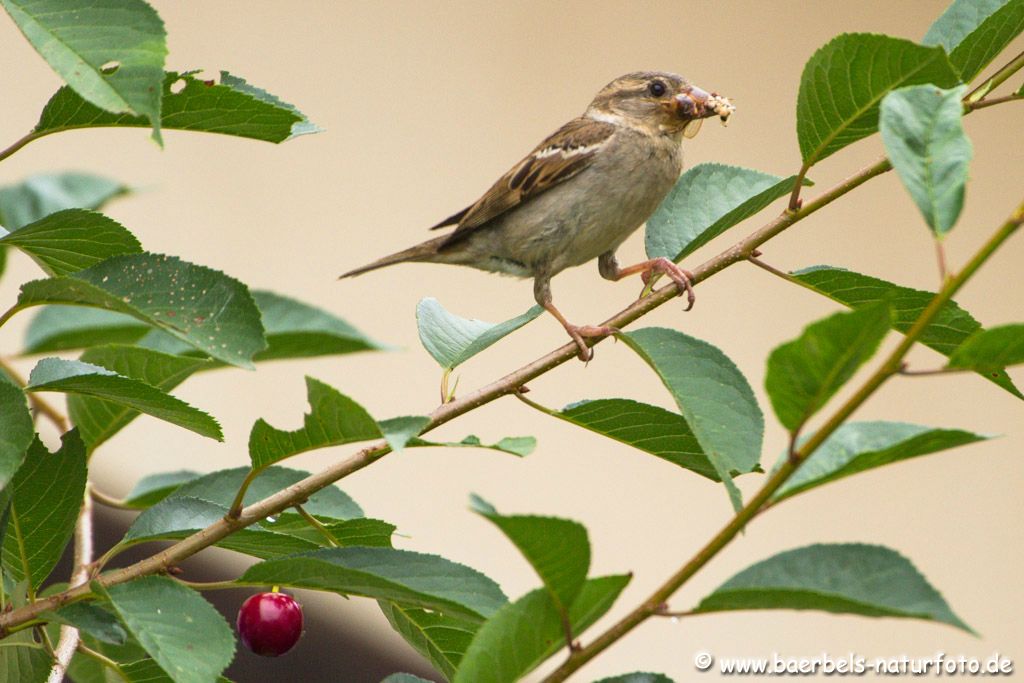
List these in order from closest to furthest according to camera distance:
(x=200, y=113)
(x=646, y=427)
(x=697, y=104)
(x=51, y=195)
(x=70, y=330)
Result: (x=200, y=113) < (x=646, y=427) < (x=70, y=330) < (x=51, y=195) < (x=697, y=104)

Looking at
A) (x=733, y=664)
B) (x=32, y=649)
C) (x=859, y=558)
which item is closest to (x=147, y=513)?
(x=32, y=649)

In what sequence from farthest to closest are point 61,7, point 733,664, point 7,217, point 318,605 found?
1. point 733,664
2. point 318,605
3. point 7,217
4. point 61,7

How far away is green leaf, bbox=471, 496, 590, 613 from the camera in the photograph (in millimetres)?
645

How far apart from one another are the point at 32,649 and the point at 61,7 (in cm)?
48

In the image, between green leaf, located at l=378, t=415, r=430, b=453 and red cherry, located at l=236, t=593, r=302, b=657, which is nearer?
green leaf, located at l=378, t=415, r=430, b=453

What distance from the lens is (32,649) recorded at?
0.92 m

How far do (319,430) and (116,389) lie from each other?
148 mm

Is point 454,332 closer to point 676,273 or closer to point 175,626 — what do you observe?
point 676,273

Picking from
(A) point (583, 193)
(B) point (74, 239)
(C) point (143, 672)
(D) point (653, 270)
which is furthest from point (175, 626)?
(A) point (583, 193)

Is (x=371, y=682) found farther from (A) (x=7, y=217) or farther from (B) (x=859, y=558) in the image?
(B) (x=859, y=558)

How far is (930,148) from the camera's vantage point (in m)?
0.74

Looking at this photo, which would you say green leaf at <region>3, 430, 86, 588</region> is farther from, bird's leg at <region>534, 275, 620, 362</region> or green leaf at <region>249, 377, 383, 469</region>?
bird's leg at <region>534, 275, 620, 362</region>

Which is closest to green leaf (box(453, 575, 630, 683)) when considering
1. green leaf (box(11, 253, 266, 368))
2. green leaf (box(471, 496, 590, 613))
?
green leaf (box(471, 496, 590, 613))

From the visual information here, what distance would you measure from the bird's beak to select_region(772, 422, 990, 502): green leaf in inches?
43.9
